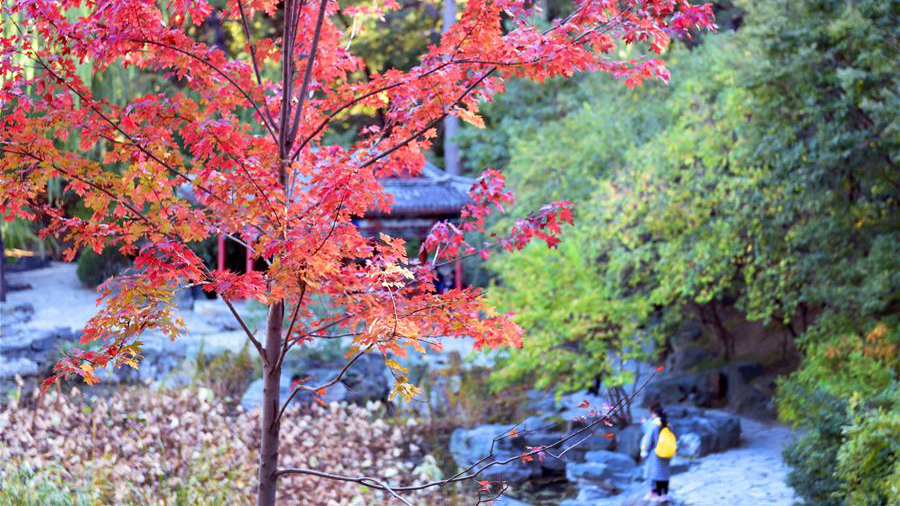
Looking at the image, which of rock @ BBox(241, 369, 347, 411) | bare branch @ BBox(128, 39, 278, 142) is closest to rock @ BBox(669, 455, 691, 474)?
rock @ BBox(241, 369, 347, 411)

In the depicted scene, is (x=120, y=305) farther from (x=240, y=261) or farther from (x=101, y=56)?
(x=240, y=261)

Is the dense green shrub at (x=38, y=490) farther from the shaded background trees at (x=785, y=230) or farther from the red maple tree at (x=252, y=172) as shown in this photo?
the shaded background trees at (x=785, y=230)

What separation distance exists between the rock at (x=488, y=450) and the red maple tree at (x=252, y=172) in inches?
247

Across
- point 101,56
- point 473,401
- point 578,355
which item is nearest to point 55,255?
point 473,401

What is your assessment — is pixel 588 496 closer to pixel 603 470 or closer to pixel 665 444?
pixel 603 470

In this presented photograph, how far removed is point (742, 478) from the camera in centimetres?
938

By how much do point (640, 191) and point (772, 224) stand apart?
176cm

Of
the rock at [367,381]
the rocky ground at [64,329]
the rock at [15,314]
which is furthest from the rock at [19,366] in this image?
the rock at [367,381]

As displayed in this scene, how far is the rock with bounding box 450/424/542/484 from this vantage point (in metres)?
10.5

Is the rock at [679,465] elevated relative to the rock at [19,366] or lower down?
lower down

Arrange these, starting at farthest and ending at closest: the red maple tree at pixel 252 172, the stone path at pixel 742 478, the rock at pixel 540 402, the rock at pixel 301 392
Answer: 1. the rock at pixel 540 402
2. the rock at pixel 301 392
3. the stone path at pixel 742 478
4. the red maple tree at pixel 252 172

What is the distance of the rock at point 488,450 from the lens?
10.5 metres

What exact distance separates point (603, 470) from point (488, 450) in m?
1.22

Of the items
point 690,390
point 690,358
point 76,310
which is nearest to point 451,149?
point 76,310
